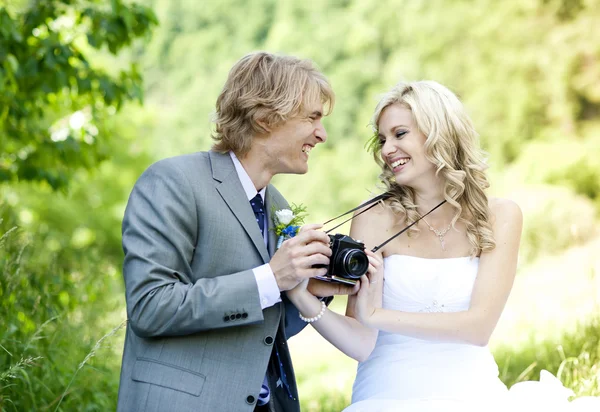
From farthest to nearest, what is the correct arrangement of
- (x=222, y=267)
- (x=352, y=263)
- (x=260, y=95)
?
(x=260, y=95) → (x=352, y=263) → (x=222, y=267)

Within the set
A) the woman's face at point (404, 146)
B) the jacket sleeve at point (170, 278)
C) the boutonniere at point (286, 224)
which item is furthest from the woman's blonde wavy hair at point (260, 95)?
the woman's face at point (404, 146)

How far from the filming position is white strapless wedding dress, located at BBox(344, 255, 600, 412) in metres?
3.30

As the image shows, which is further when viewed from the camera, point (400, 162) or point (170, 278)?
point (400, 162)

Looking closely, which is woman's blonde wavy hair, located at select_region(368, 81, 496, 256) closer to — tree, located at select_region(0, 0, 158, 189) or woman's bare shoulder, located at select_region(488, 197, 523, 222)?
woman's bare shoulder, located at select_region(488, 197, 523, 222)

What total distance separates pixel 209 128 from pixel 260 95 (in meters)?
4.11

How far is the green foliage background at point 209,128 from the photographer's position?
4.84 meters

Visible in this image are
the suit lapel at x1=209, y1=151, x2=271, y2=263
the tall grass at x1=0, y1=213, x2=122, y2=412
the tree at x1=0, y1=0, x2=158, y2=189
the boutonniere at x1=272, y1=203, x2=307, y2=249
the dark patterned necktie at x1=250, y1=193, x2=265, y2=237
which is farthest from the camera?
the tree at x1=0, y1=0, x2=158, y2=189

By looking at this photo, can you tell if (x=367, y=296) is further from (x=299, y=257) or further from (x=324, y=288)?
(x=299, y=257)

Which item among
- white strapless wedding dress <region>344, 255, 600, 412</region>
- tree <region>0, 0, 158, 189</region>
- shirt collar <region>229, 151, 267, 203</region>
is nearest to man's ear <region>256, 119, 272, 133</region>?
shirt collar <region>229, 151, 267, 203</region>

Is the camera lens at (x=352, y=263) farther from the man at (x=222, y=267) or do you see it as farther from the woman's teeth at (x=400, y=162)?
the woman's teeth at (x=400, y=162)

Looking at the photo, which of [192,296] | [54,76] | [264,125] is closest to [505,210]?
[264,125]

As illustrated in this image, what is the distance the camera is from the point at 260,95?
3.13m

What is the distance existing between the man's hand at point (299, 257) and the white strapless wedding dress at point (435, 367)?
2.53 ft

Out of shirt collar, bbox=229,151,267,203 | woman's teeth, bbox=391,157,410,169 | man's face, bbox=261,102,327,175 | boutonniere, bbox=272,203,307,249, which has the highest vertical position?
woman's teeth, bbox=391,157,410,169
